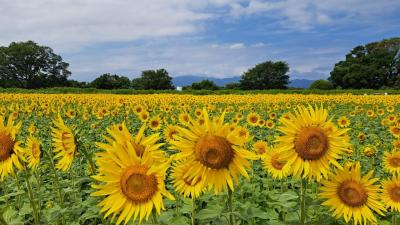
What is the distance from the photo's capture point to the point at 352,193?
10.2ft

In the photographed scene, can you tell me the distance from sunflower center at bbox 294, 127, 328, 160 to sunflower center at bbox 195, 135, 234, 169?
54cm

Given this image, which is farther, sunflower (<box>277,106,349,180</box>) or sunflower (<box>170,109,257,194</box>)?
sunflower (<box>277,106,349,180</box>)

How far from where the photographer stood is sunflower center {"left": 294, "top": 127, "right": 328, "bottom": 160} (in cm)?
282

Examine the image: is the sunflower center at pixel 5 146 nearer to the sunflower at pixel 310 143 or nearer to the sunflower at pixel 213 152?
the sunflower at pixel 213 152

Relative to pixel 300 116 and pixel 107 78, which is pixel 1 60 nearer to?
pixel 107 78

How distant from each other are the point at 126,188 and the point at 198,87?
228ft

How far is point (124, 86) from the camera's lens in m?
91.9

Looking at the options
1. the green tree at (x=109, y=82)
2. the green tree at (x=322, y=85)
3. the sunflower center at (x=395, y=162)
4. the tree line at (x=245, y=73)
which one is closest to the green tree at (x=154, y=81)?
the tree line at (x=245, y=73)

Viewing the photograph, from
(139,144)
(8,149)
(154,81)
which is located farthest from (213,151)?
(154,81)

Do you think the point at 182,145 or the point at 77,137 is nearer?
the point at 182,145

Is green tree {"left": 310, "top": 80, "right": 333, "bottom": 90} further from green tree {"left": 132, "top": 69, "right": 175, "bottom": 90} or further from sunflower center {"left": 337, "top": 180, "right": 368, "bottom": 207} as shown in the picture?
sunflower center {"left": 337, "top": 180, "right": 368, "bottom": 207}

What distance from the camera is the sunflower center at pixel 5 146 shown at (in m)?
3.08

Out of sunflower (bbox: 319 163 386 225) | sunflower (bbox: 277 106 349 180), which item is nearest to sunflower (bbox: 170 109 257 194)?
sunflower (bbox: 277 106 349 180)

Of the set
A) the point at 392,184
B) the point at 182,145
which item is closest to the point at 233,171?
the point at 182,145
